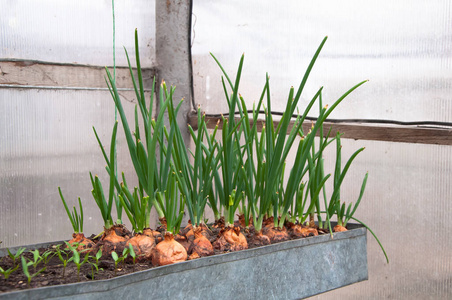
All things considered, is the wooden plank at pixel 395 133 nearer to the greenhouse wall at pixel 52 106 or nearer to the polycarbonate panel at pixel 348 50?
the polycarbonate panel at pixel 348 50

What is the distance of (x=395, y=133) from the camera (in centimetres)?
149

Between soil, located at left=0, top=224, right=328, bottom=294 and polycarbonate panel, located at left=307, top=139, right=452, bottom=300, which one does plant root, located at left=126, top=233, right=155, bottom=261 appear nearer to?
soil, located at left=0, top=224, right=328, bottom=294

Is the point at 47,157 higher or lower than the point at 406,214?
higher

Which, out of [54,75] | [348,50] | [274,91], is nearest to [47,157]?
[54,75]

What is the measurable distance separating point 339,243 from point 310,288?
112mm

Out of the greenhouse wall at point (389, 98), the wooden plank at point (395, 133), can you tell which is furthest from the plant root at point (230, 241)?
the greenhouse wall at point (389, 98)

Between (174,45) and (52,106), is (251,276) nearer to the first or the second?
(52,106)

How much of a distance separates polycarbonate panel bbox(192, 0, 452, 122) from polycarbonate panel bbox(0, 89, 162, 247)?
0.56 metres

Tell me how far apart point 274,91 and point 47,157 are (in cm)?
Result: 92

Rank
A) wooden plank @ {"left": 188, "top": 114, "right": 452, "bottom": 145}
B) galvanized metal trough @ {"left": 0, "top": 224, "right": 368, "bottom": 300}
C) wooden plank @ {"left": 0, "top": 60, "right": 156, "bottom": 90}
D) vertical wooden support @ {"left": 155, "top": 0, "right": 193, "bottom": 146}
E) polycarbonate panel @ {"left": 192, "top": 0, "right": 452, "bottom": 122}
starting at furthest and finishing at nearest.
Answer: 1. vertical wooden support @ {"left": 155, "top": 0, "right": 193, "bottom": 146}
2. wooden plank @ {"left": 0, "top": 60, "right": 156, "bottom": 90}
3. polycarbonate panel @ {"left": 192, "top": 0, "right": 452, "bottom": 122}
4. wooden plank @ {"left": 188, "top": 114, "right": 452, "bottom": 145}
5. galvanized metal trough @ {"left": 0, "top": 224, "right": 368, "bottom": 300}

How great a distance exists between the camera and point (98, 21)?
2.08 metres

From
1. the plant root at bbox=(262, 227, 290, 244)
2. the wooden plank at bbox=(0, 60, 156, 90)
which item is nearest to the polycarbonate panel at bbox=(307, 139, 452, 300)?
the plant root at bbox=(262, 227, 290, 244)

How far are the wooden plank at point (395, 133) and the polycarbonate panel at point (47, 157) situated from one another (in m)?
0.82

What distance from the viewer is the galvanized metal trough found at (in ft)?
2.10
